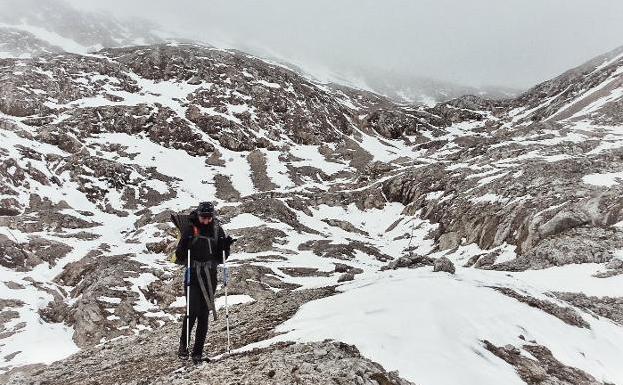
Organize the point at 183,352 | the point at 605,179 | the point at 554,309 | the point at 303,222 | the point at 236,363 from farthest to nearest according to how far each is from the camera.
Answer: the point at 303,222, the point at 605,179, the point at 554,309, the point at 183,352, the point at 236,363

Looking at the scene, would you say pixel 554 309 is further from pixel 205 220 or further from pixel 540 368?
pixel 205 220

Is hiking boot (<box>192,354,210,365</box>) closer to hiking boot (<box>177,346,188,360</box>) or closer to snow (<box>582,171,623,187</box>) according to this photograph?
hiking boot (<box>177,346,188,360</box>)

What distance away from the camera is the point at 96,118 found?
120000 mm

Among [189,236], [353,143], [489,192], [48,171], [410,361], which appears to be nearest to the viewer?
[410,361]

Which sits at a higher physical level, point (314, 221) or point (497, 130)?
point (497, 130)

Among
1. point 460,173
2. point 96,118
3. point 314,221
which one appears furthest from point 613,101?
point 96,118

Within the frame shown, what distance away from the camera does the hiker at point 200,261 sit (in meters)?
10.9

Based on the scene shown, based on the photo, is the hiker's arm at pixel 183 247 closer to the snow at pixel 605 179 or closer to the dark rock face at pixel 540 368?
the dark rock face at pixel 540 368

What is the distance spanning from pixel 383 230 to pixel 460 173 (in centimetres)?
1552

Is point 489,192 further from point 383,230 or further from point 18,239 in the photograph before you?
point 18,239

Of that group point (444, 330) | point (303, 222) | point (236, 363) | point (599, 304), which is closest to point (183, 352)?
point (236, 363)

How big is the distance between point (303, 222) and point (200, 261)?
66.6 metres

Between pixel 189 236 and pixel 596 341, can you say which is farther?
pixel 596 341

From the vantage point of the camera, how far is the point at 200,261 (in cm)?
1102
